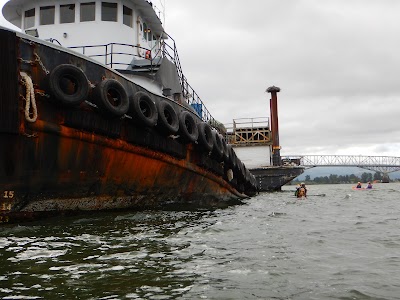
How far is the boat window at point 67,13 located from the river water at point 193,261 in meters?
5.59

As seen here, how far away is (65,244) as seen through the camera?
4352mm

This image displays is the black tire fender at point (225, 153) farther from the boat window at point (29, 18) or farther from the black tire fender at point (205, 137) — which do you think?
the boat window at point (29, 18)

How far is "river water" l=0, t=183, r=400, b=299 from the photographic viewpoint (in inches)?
111

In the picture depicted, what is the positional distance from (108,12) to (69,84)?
438 cm

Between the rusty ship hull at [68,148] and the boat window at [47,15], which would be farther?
the boat window at [47,15]

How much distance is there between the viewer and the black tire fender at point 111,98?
621 centimetres

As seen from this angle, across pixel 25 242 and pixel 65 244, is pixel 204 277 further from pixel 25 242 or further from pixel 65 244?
pixel 25 242

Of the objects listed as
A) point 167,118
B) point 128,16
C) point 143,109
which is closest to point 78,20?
point 128,16

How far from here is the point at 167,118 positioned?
7.95 m

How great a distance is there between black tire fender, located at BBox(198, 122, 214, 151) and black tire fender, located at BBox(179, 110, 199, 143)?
0.29 metres

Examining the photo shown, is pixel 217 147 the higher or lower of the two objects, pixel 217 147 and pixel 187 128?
the lower

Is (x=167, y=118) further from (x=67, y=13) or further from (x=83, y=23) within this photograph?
(x=67, y=13)

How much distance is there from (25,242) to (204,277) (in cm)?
239

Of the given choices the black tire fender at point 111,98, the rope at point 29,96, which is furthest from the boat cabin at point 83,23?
the rope at point 29,96
